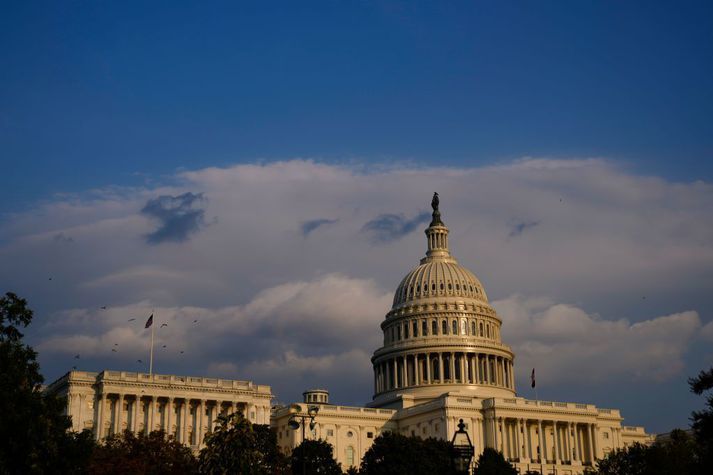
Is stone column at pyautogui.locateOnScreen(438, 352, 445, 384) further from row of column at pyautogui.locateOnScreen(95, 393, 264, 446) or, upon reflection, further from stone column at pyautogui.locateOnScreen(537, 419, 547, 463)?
row of column at pyautogui.locateOnScreen(95, 393, 264, 446)

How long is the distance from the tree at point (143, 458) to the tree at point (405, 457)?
26527mm

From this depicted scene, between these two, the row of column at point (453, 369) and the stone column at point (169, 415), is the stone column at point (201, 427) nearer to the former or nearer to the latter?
the stone column at point (169, 415)

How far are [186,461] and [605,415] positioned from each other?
3798 inches

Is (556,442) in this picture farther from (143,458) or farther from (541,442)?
(143,458)

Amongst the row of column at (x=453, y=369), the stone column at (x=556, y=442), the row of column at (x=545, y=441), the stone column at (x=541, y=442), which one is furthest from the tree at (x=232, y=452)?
the row of column at (x=453, y=369)

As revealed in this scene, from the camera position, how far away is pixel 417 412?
587 ft

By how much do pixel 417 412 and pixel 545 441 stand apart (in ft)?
72.6

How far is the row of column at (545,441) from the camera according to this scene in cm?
17038

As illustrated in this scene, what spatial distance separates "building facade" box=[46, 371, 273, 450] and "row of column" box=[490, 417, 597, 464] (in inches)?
1711

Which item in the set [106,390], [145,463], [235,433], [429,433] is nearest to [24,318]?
→ [235,433]

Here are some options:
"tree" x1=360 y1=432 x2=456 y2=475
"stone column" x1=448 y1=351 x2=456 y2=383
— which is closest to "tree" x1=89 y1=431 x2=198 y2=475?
"tree" x1=360 y1=432 x2=456 y2=475

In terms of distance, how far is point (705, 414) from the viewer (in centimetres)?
6297

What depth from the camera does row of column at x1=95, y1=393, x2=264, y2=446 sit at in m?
146

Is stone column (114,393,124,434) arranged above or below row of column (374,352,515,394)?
below
